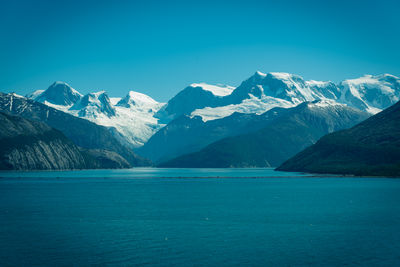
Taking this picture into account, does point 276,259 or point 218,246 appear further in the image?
point 218,246

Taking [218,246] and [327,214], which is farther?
[327,214]

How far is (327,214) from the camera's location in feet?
411

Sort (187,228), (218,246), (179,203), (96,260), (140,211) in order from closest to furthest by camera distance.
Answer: (96,260) → (218,246) → (187,228) → (140,211) → (179,203)

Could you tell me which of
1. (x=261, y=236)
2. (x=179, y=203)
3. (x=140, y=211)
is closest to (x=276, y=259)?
(x=261, y=236)

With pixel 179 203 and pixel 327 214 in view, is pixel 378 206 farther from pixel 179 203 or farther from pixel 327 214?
pixel 179 203

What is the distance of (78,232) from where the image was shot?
322 feet

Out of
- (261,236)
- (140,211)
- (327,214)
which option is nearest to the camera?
(261,236)

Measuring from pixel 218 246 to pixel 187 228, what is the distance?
71.5 ft

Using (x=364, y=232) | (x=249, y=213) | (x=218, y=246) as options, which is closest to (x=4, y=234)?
(x=218, y=246)

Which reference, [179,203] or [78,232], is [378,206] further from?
[78,232]

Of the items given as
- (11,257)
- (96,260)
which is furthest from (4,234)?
(96,260)

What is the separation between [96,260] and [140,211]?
6244 cm

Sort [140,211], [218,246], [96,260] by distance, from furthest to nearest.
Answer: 1. [140,211]
2. [218,246]
3. [96,260]

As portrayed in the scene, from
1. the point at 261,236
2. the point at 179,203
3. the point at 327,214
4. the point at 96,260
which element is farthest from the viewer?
the point at 179,203
